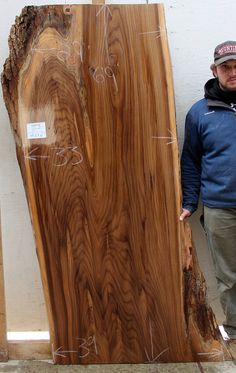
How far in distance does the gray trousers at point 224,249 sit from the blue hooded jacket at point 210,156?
6cm

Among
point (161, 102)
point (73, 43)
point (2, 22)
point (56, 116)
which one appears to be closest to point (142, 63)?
point (161, 102)

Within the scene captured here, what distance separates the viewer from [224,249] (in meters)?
2.41

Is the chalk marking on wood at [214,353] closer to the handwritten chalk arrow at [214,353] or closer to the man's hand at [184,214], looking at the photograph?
the handwritten chalk arrow at [214,353]

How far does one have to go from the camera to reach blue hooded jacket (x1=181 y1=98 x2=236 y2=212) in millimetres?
2283

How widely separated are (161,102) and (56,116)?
0.53 meters

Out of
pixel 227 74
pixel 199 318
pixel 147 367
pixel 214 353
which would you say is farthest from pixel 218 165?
pixel 147 367

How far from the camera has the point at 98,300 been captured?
248 centimetres

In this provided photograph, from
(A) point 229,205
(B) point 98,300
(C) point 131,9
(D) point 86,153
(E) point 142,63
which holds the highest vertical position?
(C) point 131,9

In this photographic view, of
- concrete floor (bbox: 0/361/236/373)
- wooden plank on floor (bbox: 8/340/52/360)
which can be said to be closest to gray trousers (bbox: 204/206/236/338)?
concrete floor (bbox: 0/361/236/373)

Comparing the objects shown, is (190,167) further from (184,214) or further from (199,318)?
(199,318)

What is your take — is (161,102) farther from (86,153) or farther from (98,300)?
(98,300)

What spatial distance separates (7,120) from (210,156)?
1106 millimetres

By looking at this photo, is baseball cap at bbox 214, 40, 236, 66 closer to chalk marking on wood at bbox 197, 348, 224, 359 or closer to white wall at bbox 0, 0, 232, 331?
white wall at bbox 0, 0, 232, 331

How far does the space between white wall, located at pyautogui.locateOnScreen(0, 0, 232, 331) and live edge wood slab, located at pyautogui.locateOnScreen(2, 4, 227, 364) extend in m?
0.20
